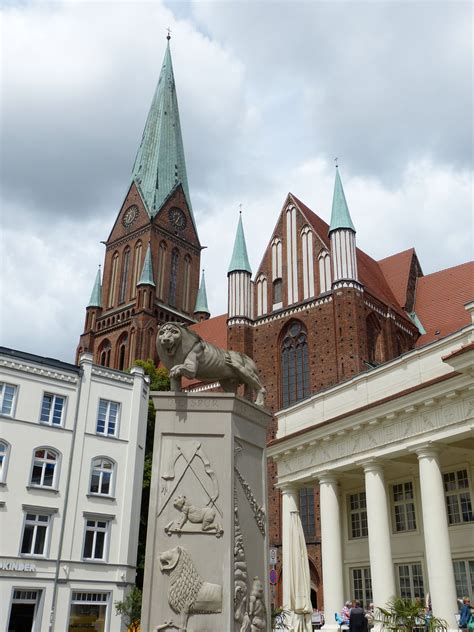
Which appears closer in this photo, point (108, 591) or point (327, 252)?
point (108, 591)

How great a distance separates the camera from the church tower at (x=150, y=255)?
2219 inches

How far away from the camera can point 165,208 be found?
6322cm

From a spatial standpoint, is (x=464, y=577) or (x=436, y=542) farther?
(x=464, y=577)

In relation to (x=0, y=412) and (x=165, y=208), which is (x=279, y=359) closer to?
(x=0, y=412)

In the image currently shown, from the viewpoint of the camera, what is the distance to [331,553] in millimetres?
19891

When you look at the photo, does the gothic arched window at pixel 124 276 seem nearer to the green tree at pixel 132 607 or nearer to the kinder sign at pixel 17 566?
the kinder sign at pixel 17 566

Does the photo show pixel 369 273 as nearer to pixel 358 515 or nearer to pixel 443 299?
pixel 443 299

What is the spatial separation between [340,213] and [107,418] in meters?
17.8

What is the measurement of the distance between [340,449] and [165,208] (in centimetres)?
4675

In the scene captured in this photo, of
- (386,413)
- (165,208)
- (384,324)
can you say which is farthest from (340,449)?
(165,208)

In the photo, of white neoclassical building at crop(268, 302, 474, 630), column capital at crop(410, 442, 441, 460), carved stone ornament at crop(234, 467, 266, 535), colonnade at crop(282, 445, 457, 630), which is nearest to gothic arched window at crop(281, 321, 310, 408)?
white neoclassical building at crop(268, 302, 474, 630)

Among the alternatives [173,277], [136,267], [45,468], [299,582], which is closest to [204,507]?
[299,582]

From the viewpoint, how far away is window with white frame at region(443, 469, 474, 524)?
60.7ft

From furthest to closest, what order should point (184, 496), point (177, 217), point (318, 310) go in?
point (177, 217) → point (318, 310) → point (184, 496)
